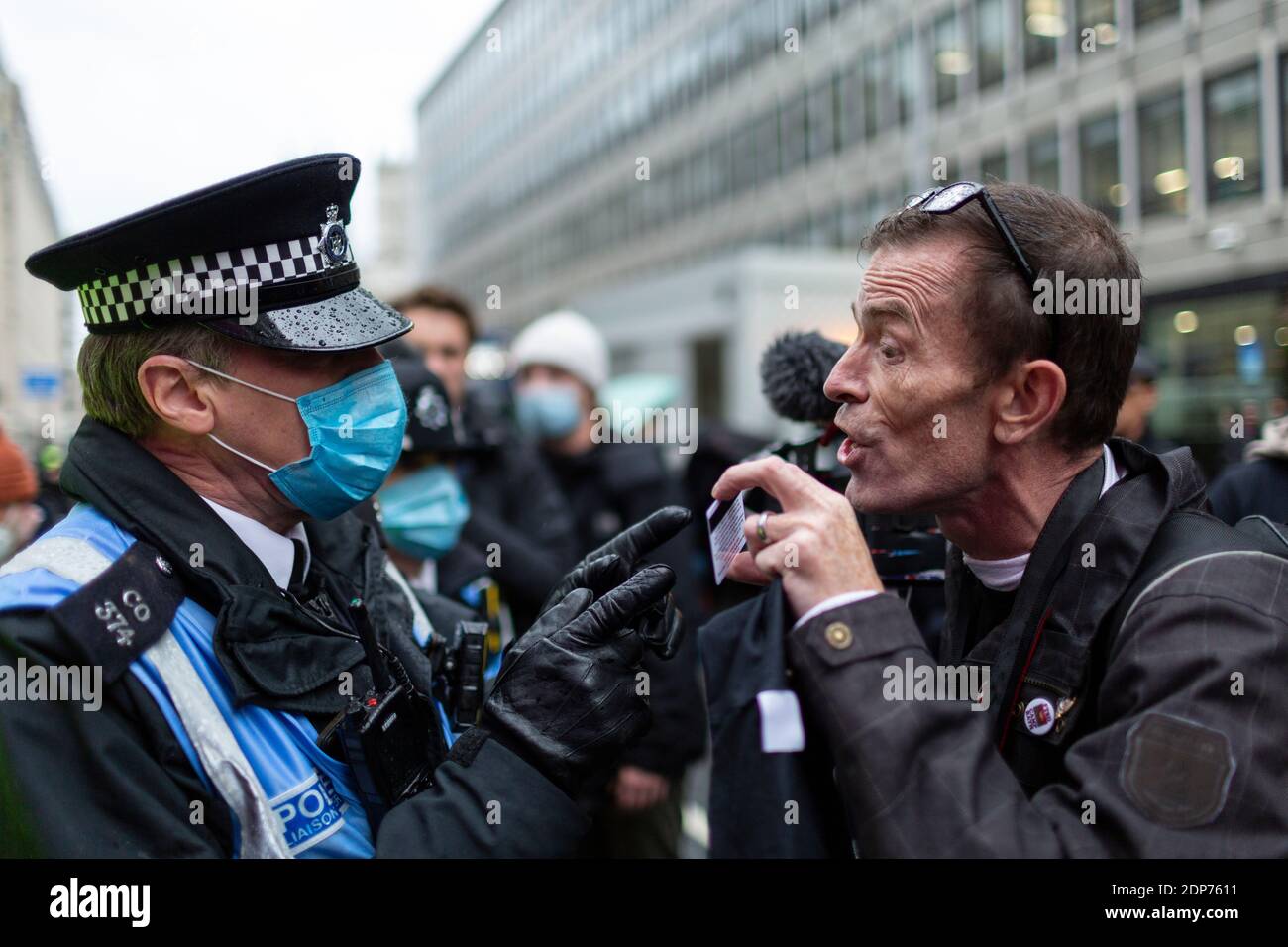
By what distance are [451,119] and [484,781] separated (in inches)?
2129

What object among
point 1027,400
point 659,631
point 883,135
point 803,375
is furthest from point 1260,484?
point 883,135

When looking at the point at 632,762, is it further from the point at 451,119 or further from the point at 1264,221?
the point at 451,119

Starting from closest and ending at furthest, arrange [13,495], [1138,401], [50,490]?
[13,495] < [50,490] < [1138,401]

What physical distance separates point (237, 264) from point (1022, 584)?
147cm

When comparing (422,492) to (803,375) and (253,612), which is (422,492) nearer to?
(803,375)

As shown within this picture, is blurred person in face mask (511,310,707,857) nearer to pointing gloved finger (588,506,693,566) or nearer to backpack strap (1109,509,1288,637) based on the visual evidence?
pointing gloved finger (588,506,693,566)

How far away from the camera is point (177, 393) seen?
5.69 ft

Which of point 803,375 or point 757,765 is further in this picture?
point 803,375

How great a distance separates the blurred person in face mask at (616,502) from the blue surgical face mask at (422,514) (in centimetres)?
78

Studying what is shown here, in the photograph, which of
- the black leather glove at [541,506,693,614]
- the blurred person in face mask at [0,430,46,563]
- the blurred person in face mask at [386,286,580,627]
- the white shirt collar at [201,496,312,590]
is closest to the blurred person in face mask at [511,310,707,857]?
the blurred person in face mask at [386,286,580,627]

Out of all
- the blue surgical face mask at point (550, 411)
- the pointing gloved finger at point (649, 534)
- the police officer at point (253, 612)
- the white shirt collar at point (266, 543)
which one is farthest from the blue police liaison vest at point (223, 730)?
the blue surgical face mask at point (550, 411)

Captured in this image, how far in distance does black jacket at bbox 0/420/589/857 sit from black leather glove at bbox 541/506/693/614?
35 centimetres

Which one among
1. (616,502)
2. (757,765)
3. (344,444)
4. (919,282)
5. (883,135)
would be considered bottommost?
(757,765)

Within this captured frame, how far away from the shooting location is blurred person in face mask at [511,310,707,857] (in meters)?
3.68
